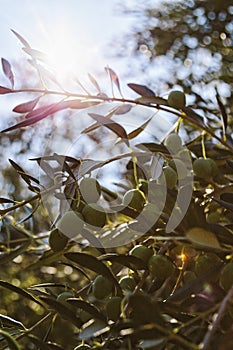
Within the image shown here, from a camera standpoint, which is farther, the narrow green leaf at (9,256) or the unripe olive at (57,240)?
the narrow green leaf at (9,256)

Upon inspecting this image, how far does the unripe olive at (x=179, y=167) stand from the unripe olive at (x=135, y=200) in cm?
5

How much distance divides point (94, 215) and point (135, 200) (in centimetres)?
5

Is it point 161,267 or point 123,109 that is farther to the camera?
point 123,109

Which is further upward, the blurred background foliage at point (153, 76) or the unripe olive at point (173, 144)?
the unripe olive at point (173, 144)

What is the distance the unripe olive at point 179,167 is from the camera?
Answer: 0.65 meters

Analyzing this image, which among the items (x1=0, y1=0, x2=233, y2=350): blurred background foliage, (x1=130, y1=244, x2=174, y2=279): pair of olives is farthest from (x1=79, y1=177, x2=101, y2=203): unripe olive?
(x1=0, y1=0, x2=233, y2=350): blurred background foliage

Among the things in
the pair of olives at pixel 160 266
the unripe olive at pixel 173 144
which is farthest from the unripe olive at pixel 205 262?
the unripe olive at pixel 173 144

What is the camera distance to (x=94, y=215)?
592 mm

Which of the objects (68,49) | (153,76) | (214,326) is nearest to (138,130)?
(214,326)

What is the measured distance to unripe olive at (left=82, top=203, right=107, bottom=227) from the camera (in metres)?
0.59

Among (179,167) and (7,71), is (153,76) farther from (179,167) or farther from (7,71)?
(179,167)

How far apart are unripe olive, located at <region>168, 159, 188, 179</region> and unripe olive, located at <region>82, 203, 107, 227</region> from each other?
0.34 ft

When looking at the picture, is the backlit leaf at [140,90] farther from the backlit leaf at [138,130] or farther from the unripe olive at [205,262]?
the unripe olive at [205,262]

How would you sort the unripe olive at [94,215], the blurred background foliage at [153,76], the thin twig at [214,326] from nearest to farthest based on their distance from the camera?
1. the thin twig at [214,326]
2. the unripe olive at [94,215]
3. the blurred background foliage at [153,76]
